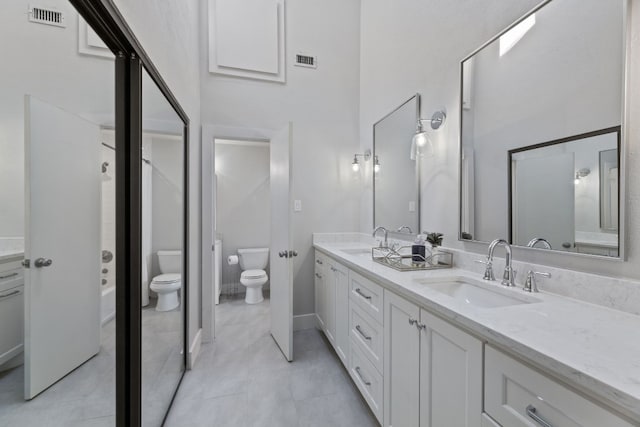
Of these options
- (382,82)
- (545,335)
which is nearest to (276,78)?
(382,82)

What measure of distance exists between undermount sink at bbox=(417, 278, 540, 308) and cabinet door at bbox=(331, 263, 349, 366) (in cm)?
71

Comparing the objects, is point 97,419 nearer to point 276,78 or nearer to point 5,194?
point 5,194

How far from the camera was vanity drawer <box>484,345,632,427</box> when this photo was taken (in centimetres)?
59

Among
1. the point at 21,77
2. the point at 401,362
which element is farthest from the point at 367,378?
the point at 21,77

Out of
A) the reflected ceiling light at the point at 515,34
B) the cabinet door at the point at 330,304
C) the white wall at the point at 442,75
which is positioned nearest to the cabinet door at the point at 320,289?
the cabinet door at the point at 330,304

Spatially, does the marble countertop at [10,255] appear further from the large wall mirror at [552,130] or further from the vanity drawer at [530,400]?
the large wall mirror at [552,130]

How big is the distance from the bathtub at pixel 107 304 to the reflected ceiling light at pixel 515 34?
2076 millimetres

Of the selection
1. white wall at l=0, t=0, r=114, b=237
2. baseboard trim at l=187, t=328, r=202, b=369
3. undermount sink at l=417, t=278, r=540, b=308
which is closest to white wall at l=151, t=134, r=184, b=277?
white wall at l=0, t=0, r=114, b=237

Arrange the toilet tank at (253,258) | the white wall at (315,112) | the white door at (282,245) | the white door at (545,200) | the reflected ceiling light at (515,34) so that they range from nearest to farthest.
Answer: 1. the white door at (545,200)
2. the reflected ceiling light at (515,34)
3. the white door at (282,245)
4. the white wall at (315,112)
5. the toilet tank at (253,258)

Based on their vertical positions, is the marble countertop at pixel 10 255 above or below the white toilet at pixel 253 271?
above

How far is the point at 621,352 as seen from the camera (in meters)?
0.66

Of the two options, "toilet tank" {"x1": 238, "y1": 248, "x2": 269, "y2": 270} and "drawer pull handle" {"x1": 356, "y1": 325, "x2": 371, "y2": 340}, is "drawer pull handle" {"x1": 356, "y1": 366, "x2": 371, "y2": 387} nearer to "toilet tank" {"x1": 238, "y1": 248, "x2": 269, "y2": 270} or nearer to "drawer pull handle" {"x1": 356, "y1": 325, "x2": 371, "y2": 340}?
"drawer pull handle" {"x1": 356, "y1": 325, "x2": 371, "y2": 340}

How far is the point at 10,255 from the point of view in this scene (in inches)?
21.2

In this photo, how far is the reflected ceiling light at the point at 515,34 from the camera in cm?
127
